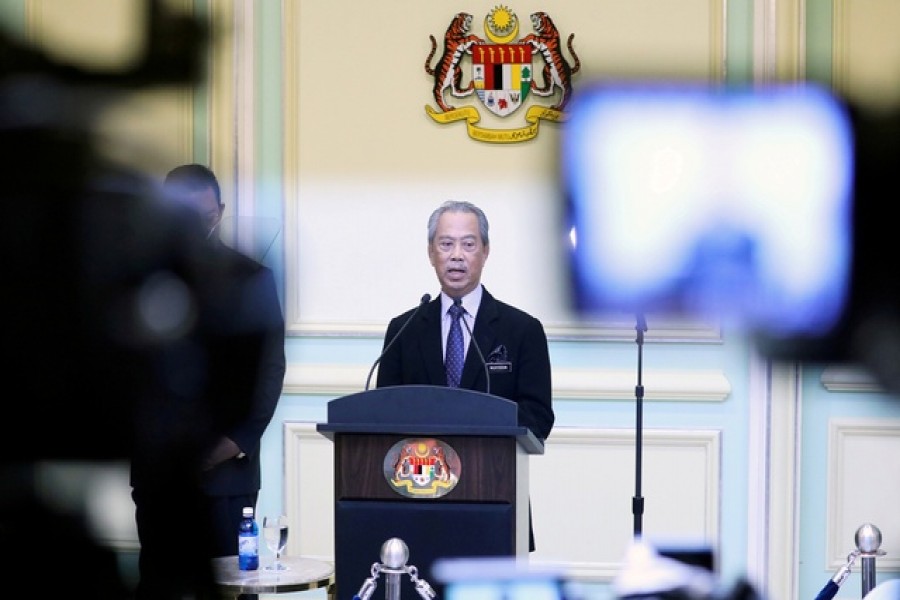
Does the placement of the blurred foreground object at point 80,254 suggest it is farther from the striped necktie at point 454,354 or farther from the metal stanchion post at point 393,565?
the striped necktie at point 454,354

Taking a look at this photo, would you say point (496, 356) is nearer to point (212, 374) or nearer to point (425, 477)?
point (425, 477)

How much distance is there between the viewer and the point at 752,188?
27 cm


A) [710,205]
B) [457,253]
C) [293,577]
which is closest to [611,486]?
[293,577]

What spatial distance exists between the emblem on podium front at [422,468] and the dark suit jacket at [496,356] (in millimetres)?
261

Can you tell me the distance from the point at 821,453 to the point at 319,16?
2505 mm

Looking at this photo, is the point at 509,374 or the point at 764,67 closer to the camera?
the point at 764,67

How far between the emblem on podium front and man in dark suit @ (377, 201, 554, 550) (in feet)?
0.85

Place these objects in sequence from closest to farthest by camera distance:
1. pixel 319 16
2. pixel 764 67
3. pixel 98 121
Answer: pixel 98 121
pixel 764 67
pixel 319 16

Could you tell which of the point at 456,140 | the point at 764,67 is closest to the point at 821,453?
the point at 456,140

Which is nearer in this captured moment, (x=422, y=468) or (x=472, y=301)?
(x=422, y=468)

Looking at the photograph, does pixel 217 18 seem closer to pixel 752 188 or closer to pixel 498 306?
pixel 752 188

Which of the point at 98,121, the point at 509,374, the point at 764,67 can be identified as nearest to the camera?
the point at 98,121

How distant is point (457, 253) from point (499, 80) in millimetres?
2571

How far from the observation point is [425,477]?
3309 mm
